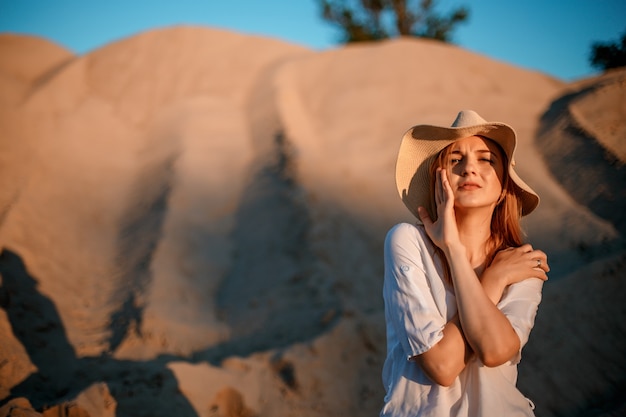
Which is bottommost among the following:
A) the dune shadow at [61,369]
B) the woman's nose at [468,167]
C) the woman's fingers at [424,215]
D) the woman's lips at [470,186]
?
the dune shadow at [61,369]

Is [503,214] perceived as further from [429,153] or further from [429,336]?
[429,336]

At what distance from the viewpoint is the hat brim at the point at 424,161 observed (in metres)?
1.92

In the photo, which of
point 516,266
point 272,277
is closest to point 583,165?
point 272,277

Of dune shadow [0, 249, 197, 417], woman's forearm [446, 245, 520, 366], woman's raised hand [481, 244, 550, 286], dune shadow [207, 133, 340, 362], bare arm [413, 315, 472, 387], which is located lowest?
dune shadow [0, 249, 197, 417]

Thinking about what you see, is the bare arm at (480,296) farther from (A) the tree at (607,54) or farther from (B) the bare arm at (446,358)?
(A) the tree at (607,54)

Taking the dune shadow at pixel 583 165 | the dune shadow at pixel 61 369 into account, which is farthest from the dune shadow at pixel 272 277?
the dune shadow at pixel 583 165

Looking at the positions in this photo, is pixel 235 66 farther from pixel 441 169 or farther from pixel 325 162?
pixel 441 169

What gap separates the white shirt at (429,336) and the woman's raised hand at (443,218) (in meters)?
0.07

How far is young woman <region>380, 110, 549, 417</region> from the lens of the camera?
5.16 feet

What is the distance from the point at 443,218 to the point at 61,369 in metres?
3.55

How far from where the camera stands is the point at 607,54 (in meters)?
6.87

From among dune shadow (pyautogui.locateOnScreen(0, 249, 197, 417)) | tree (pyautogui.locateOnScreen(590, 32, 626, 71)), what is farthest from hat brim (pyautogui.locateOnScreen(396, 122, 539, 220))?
tree (pyautogui.locateOnScreen(590, 32, 626, 71))

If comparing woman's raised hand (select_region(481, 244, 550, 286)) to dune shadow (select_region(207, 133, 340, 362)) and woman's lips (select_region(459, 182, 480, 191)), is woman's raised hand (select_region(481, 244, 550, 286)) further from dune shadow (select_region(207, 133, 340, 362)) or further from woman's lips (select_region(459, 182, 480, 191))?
dune shadow (select_region(207, 133, 340, 362))

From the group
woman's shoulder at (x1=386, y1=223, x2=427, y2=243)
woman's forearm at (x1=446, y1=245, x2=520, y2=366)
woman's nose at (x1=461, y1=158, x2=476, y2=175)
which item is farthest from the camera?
woman's nose at (x1=461, y1=158, x2=476, y2=175)
